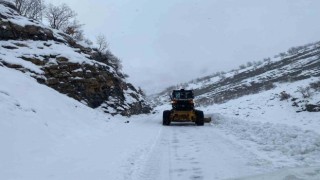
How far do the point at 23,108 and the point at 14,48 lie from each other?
37.0 ft

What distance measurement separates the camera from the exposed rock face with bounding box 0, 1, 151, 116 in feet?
77.2

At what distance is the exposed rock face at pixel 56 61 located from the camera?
2352 centimetres

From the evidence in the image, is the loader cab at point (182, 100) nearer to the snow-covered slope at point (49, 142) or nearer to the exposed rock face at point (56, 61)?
the exposed rock face at point (56, 61)

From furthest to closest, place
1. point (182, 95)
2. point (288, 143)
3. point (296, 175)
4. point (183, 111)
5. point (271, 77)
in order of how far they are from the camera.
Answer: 1. point (271, 77)
2. point (182, 95)
3. point (183, 111)
4. point (288, 143)
5. point (296, 175)

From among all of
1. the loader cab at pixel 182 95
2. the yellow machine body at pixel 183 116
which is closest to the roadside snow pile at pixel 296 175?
the yellow machine body at pixel 183 116

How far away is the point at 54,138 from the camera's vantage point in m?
12.8

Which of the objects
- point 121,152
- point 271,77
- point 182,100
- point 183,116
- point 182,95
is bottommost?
point 121,152

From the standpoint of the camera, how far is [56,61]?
25.1 meters

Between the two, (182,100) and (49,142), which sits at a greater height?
(182,100)

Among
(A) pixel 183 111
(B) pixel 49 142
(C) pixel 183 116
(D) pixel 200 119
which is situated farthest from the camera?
(A) pixel 183 111

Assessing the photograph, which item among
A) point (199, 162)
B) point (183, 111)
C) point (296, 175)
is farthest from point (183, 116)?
point (296, 175)

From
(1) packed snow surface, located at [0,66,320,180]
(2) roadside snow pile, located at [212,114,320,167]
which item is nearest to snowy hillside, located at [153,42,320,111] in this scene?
(2) roadside snow pile, located at [212,114,320,167]

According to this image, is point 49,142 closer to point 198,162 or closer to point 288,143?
point 198,162

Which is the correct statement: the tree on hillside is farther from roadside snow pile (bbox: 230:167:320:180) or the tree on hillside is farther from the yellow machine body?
roadside snow pile (bbox: 230:167:320:180)
